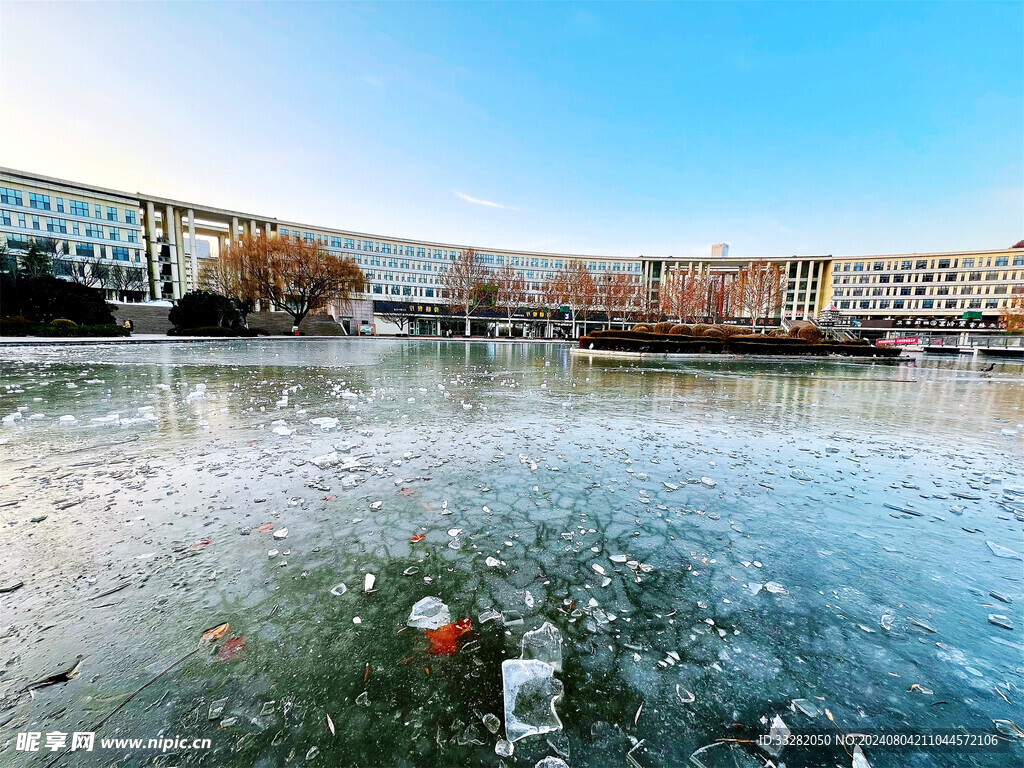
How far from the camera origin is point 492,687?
Answer: 165cm

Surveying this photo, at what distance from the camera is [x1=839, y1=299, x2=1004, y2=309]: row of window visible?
255 ft

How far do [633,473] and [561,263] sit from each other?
92.8 meters

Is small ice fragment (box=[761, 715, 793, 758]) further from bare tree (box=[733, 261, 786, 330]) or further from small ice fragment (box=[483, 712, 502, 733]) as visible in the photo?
bare tree (box=[733, 261, 786, 330])

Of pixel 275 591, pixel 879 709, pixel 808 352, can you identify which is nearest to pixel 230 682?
pixel 275 591

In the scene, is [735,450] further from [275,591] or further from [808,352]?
[808,352]

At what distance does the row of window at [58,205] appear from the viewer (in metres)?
52.1

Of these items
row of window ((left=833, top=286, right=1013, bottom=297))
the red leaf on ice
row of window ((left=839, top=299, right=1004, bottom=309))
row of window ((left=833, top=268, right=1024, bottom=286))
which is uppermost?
row of window ((left=833, top=268, right=1024, bottom=286))

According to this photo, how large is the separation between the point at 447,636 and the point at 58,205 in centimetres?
8377

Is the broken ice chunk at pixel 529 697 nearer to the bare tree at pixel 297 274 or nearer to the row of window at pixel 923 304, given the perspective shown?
the bare tree at pixel 297 274

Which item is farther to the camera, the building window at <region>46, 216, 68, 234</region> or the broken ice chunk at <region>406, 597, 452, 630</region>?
the building window at <region>46, 216, 68, 234</region>

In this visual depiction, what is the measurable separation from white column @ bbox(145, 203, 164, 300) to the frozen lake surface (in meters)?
76.3

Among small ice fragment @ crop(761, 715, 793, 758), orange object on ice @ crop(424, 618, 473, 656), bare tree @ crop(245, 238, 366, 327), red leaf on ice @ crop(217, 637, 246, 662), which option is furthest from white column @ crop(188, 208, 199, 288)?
small ice fragment @ crop(761, 715, 793, 758)

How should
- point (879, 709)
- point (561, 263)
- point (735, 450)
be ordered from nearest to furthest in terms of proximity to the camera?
point (879, 709)
point (735, 450)
point (561, 263)

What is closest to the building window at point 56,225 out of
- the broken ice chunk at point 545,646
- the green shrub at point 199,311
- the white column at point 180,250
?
the white column at point 180,250
